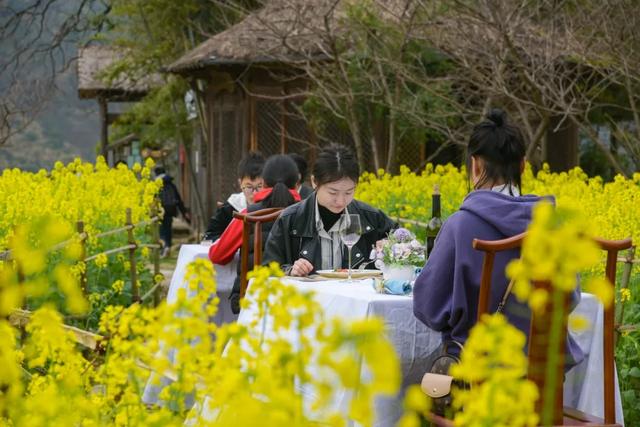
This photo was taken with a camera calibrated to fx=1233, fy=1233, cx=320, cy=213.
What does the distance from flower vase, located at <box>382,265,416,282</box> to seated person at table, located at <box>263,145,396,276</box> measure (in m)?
0.76

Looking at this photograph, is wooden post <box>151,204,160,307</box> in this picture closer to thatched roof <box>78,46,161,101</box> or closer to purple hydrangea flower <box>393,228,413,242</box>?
purple hydrangea flower <box>393,228,413,242</box>

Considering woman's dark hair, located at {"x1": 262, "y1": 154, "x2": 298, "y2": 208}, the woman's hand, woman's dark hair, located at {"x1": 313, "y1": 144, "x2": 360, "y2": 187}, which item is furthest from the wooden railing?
the woman's hand

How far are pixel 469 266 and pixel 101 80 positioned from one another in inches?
827

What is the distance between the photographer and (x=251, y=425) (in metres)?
1.48

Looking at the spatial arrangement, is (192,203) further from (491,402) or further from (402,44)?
(491,402)

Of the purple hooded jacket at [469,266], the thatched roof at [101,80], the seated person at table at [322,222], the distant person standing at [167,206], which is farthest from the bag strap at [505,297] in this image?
the thatched roof at [101,80]

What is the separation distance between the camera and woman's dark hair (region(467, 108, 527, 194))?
3.75 meters

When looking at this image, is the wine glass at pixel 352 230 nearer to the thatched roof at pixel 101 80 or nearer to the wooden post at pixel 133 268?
the wooden post at pixel 133 268

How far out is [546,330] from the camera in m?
3.16

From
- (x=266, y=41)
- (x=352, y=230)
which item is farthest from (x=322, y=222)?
(x=266, y=41)

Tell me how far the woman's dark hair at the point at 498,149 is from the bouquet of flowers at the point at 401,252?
0.64 meters

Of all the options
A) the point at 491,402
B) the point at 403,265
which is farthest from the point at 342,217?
the point at 491,402

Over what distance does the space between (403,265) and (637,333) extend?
2.01m

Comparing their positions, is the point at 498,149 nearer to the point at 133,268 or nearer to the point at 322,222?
the point at 322,222
